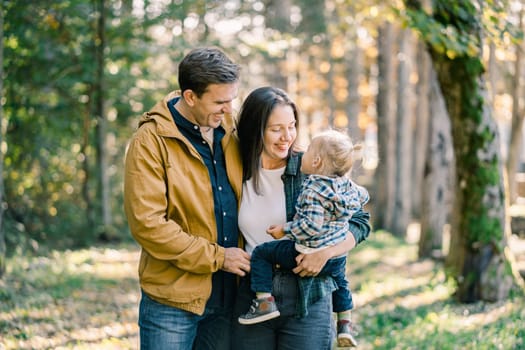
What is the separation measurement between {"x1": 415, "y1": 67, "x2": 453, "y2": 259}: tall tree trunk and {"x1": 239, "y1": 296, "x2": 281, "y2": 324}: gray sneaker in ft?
29.8

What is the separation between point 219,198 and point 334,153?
2.05 ft

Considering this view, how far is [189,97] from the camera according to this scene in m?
3.22

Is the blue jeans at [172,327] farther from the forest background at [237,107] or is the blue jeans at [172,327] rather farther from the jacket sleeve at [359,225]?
the forest background at [237,107]

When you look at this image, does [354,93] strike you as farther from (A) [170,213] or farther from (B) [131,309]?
(A) [170,213]

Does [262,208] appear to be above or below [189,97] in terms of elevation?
below

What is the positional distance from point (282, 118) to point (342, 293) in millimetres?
1005

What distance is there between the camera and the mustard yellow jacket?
304 centimetres

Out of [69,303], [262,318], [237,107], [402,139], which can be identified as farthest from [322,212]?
[402,139]

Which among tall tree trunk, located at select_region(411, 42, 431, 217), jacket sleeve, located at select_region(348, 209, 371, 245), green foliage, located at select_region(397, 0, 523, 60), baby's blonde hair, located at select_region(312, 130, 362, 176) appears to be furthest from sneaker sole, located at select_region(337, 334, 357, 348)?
tall tree trunk, located at select_region(411, 42, 431, 217)

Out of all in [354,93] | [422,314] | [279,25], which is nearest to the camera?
[422,314]

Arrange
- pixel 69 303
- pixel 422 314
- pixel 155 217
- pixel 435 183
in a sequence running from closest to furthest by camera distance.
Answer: pixel 155 217
pixel 422 314
pixel 69 303
pixel 435 183

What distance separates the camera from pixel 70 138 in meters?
13.9

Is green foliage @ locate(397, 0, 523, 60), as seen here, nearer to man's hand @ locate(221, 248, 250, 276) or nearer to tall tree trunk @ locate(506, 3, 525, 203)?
man's hand @ locate(221, 248, 250, 276)

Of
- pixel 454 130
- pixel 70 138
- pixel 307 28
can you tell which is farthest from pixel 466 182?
pixel 307 28
